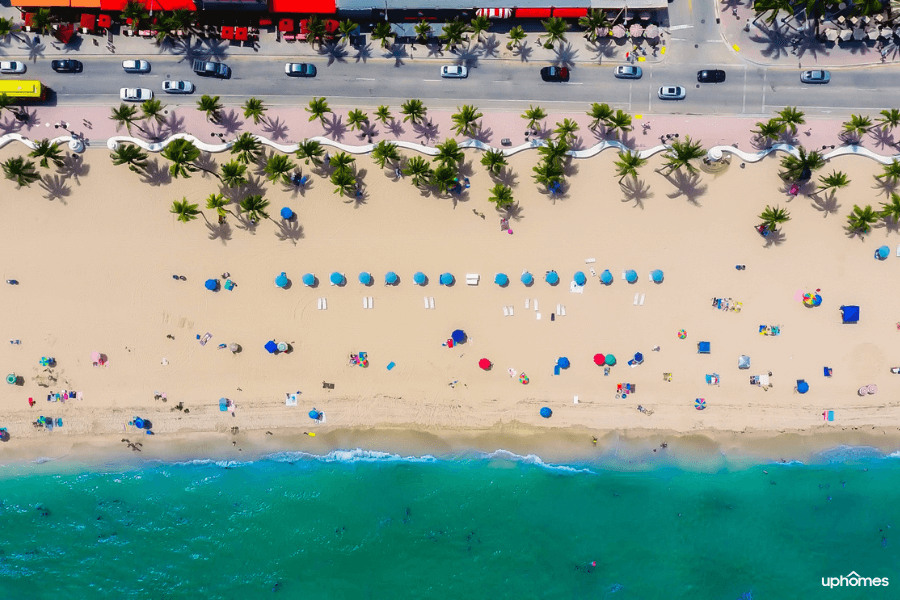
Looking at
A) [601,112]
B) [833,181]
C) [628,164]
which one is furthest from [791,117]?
[601,112]

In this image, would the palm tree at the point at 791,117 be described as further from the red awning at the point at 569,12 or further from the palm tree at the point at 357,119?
the palm tree at the point at 357,119

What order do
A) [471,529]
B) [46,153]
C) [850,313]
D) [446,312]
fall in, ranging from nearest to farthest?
[46,153], [850,313], [446,312], [471,529]

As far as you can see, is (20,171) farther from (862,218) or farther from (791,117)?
(862,218)

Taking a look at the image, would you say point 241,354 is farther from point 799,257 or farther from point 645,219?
point 799,257

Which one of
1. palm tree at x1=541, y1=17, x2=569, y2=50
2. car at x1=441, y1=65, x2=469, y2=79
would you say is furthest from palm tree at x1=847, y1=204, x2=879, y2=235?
car at x1=441, y1=65, x2=469, y2=79

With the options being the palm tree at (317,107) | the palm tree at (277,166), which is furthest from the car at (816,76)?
the palm tree at (277,166)

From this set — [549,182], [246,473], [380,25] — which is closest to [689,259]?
[549,182]
